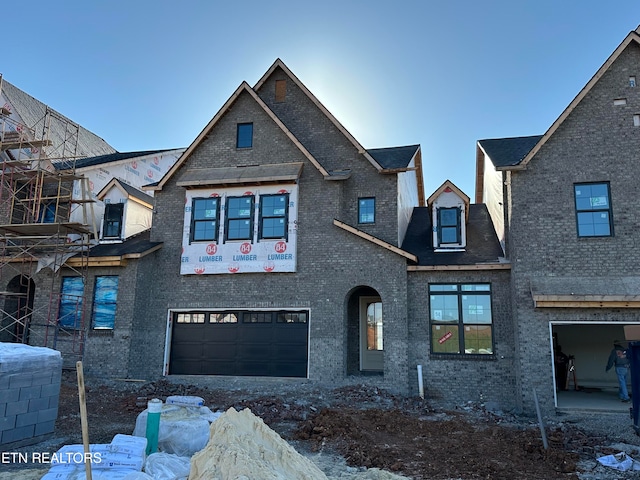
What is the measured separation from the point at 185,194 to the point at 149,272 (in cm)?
308

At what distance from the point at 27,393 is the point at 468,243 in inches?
530

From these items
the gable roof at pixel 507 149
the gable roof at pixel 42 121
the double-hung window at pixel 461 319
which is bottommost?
the double-hung window at pixel 461 319

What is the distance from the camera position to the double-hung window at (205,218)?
18.0 metres

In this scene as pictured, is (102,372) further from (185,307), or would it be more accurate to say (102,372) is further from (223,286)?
(223,286)

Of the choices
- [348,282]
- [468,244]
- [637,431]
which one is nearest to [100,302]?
[348,282]

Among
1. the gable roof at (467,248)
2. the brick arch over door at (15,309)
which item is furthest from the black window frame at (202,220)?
the gable roof at (467,248)

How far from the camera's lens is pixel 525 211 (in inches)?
580

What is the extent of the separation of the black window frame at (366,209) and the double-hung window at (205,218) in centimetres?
507

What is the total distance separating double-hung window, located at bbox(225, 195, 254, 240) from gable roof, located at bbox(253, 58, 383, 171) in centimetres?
436

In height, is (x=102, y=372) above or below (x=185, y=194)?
below

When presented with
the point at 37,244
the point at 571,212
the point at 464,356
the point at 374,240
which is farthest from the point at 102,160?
the point at 571,212

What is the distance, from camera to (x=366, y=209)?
1841 centimetres

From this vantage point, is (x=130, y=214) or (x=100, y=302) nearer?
(x=100, y=302)

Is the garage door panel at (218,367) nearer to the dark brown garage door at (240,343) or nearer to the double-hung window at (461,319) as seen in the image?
the dark brown garage door at (240,343)
